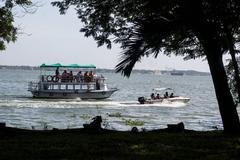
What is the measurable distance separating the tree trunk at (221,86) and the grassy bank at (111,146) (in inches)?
19.8

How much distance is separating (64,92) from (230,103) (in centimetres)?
4230

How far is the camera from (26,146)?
35.7 feet

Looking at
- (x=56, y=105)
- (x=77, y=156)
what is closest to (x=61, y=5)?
(x=77, y=156)

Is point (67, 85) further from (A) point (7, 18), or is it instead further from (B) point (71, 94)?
(A) point (7, 18)

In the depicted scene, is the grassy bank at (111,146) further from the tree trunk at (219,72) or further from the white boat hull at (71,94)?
the white boat hull at (71,94)

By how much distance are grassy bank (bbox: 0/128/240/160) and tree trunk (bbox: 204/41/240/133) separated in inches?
19.8

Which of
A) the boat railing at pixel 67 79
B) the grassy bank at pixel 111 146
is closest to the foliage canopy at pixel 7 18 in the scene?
the grassy bank at pixel 111 146

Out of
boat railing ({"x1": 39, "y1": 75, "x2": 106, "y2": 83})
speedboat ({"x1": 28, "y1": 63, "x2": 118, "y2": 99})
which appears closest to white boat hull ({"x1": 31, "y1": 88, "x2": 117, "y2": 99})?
speedboat ({"x1": 28, "y1": 63, "x2": 118, "y2": 99})

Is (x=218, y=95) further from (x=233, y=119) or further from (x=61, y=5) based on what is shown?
(x=61, y=5)

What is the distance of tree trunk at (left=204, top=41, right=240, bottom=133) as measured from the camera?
1342 cm

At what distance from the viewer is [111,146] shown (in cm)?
1106

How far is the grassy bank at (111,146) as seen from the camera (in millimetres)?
9945

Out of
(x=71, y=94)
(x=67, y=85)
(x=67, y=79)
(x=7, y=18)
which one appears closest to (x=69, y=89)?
(x=71, y=94)

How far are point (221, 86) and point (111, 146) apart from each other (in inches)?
149
